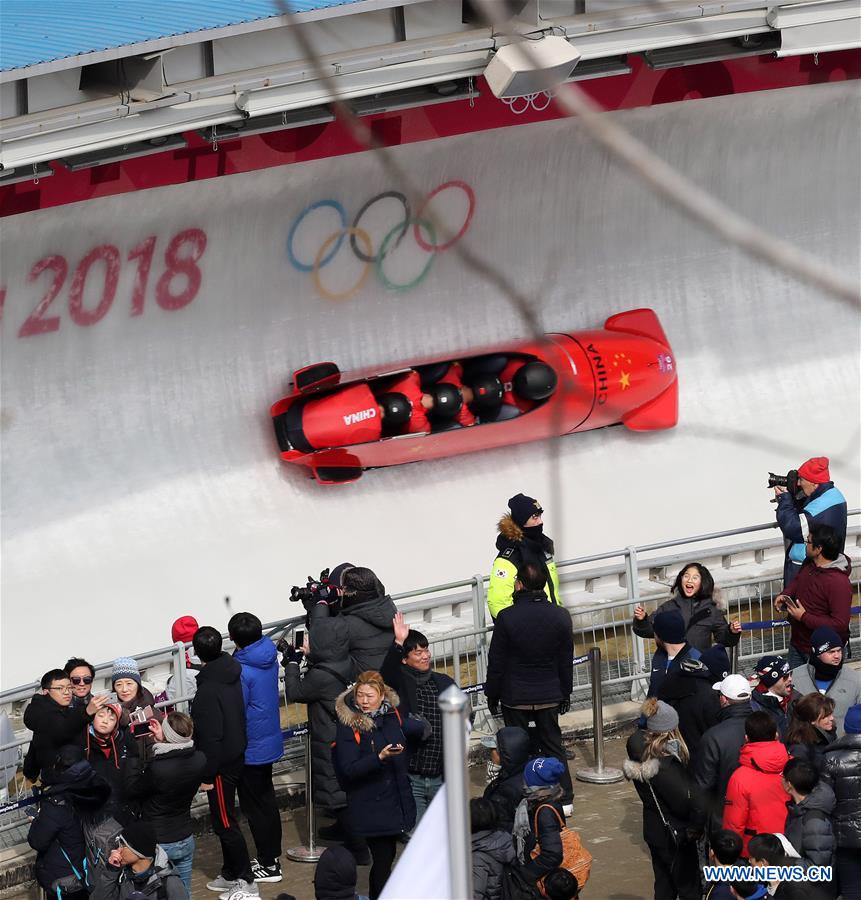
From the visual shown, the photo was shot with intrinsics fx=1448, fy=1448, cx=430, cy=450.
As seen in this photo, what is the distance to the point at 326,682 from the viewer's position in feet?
20.9

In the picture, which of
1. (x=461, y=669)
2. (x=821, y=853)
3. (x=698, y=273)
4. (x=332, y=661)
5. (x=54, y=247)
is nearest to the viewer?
(x=821, y=853)

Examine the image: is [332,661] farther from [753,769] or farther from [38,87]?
[38,87]

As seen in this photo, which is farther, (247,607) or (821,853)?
(247,607)

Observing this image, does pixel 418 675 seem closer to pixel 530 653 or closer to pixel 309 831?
pixel 530 653

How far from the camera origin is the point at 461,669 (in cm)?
795

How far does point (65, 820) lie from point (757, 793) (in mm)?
2447

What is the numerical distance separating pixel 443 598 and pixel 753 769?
12.5 feet

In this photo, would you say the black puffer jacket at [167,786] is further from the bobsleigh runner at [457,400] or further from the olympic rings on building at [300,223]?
the olympic rings on building at [300,223]

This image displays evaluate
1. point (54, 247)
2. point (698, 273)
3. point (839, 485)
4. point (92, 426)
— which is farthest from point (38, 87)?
point (839, 485)

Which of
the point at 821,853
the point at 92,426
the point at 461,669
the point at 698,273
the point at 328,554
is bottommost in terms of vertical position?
the point at 821,853

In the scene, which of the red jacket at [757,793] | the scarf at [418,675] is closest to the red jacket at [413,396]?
the scarf at [418,675]

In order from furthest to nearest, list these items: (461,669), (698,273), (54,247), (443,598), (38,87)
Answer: (698,273) → (54,247) → (443,598) → (461,669) → (38,87)

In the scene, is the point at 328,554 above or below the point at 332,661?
above

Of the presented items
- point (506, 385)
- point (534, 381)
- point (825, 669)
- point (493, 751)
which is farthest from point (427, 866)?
point (506, 385)
